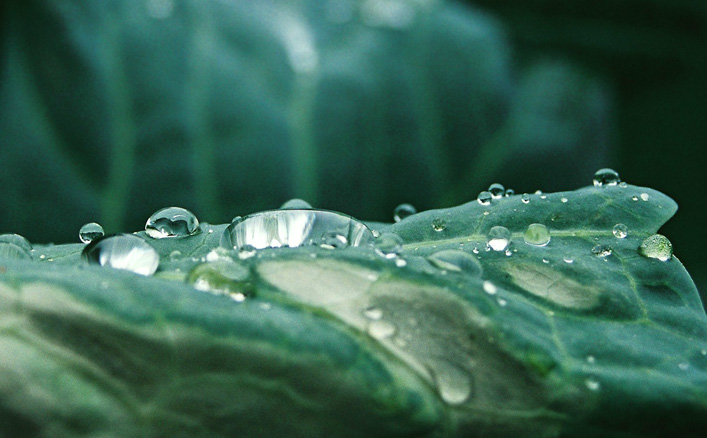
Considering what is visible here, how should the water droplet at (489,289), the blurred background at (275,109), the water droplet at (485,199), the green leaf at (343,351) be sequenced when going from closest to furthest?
the green leaf at (343,351)
the water droplet at (489,289)
the water droplet at (485,199)
the blurred background at (275,109)

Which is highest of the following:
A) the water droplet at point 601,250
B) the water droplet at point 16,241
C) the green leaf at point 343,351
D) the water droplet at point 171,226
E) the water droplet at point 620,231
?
the water droplet at point 620,231

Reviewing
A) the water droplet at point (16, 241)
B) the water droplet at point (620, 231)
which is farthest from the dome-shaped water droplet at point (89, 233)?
the water droplet at point (620, 231)

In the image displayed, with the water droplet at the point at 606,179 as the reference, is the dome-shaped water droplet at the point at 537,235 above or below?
below

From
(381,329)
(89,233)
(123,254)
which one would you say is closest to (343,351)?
(381,329)

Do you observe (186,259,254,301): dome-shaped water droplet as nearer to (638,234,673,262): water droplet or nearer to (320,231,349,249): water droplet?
(320,231,349,249): water droplet

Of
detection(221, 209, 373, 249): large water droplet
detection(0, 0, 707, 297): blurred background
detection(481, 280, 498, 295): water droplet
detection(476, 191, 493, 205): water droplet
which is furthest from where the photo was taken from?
detection(0, 0, 707, 297): blurred background

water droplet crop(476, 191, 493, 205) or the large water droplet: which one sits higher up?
water droplet crop(476, 191, 493, 205)

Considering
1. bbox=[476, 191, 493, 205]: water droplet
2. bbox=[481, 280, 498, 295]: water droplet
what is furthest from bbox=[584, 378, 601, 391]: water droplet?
bbox=[476, 191, 493, 205]: water droplet

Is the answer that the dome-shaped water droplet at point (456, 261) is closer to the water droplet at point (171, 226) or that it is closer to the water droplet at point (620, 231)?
the water droplet at point (620, 231)
